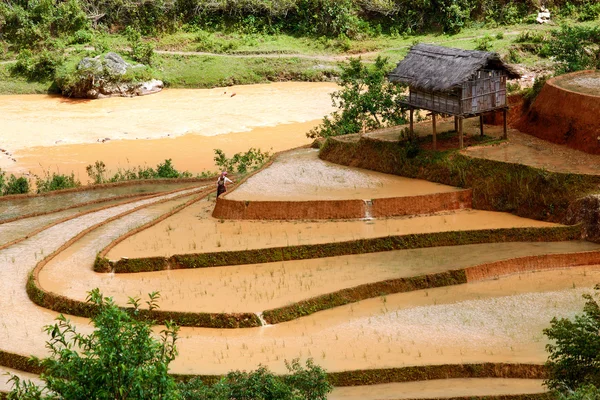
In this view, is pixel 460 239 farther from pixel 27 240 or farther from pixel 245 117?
pixel 245 117

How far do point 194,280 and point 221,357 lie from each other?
412cm

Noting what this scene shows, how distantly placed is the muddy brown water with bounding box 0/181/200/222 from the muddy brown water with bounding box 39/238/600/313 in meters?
6.31

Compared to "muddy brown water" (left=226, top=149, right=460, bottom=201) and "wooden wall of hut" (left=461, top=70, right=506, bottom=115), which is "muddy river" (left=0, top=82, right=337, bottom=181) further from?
"wooden wall of hut" (left=461, top=70, right=506, bottom=115)

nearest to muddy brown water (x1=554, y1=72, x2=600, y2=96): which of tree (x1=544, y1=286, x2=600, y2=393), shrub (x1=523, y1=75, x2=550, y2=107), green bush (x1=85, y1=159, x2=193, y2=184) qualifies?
shrub (x1=523, y1=75, x2=550, y2=107)

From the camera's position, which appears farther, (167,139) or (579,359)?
(167,139)

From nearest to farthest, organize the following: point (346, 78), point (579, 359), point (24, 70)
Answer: point (579, 359)
point (346, 78)
point (24, 70)

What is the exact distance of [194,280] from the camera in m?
24.3

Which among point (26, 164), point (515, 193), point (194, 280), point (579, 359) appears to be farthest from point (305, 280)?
point (26, 164)

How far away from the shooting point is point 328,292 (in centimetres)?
2294

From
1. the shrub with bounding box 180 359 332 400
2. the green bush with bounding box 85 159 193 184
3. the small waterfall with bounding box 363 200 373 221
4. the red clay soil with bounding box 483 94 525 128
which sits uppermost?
the red clay soil with bounding box 483 94 525 128

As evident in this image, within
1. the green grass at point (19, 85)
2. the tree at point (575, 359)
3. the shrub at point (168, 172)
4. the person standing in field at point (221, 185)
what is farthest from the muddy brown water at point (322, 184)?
the green grass at point (19, 85)

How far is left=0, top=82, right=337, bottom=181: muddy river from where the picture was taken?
39.1 meters

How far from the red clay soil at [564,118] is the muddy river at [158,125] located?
11669mm

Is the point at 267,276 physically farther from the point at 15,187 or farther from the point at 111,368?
the point at 15,187
